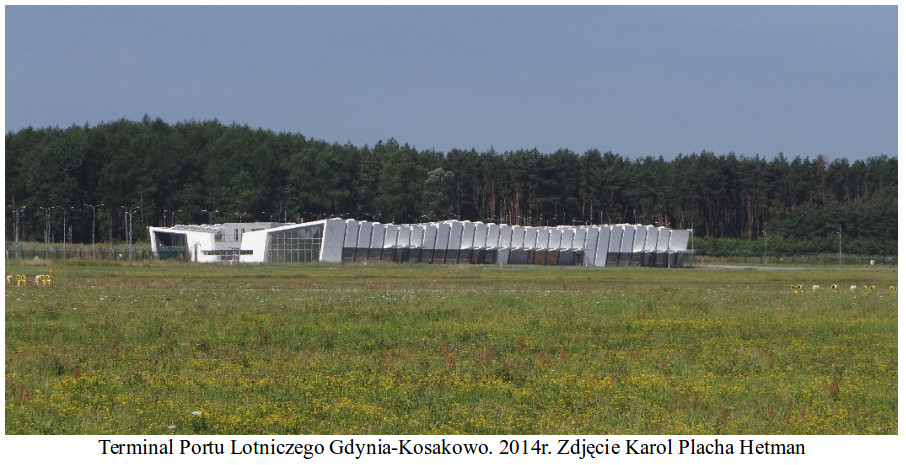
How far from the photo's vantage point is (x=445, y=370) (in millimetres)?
20984

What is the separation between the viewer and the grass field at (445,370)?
16047mm

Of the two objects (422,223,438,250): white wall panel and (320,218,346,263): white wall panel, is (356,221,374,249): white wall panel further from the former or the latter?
(422,223,438,250): white wall panel

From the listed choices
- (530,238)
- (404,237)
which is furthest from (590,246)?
(404,237)

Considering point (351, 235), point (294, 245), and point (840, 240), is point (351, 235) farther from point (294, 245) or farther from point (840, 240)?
point (840, 240)

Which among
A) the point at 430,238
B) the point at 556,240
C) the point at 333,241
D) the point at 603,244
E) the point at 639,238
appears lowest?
the point at 333,241

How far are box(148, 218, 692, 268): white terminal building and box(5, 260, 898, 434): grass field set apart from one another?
86.9 m

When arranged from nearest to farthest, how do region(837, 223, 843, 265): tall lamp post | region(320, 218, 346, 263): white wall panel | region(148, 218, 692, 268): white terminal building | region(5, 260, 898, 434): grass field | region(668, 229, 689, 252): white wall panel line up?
region(5, 260, 898, 434): grass field
region(320, 218, 346, 263): white wall panel
region(148, 218, 692, 268): white terminal building
region(668, 229, 689, 252): white wall panel
region(837, 223, 843, 265): tall lamp post

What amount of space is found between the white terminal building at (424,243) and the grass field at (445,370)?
86.9 m

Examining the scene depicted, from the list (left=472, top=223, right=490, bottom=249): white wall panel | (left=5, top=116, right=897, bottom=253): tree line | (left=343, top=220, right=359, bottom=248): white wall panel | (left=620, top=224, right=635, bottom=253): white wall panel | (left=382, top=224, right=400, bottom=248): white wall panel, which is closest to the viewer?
(left=343, top=220, right=359, bottom=248): white wall panel

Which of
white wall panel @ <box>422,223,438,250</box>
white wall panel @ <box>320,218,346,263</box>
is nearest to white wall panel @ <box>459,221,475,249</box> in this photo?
white wall panel @ <box>422,223,438,250</box>

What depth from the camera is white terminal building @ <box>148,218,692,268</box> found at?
124 meters

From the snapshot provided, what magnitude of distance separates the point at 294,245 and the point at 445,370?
104 metres

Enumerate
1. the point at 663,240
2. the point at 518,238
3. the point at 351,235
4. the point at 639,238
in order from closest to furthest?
the point at 351,235 < the point at 518,238 < the point at 639,238 < the point at 663,240

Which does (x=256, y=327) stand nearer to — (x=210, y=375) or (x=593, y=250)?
(x=210, y=375)
